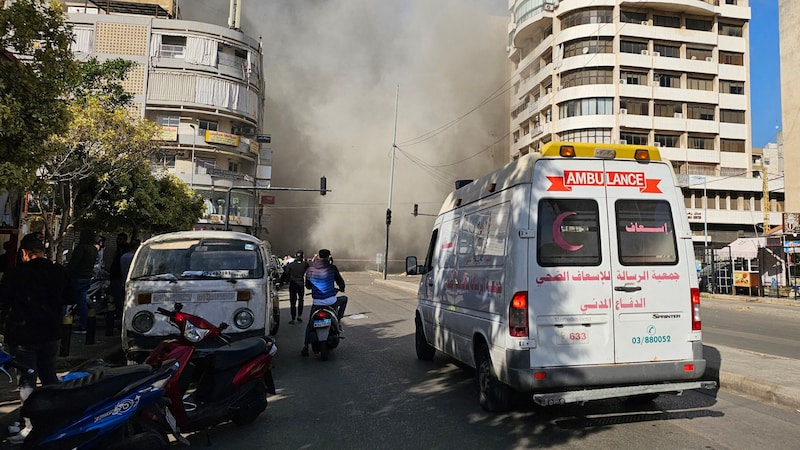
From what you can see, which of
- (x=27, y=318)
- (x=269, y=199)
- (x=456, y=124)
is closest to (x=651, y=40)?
(x=456, y=124)

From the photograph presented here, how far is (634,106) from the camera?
46.7 m

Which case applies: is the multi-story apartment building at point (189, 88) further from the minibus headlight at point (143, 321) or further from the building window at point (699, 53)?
the building window at point (699, 53)

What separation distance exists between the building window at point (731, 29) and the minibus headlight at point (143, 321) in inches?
2303

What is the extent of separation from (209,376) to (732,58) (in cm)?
5854

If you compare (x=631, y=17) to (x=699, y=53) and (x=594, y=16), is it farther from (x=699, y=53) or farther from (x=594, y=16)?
(x=699, y=53)

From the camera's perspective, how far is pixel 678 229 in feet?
15.5

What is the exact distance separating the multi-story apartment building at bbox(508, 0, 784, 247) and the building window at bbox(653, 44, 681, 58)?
0.30 feet

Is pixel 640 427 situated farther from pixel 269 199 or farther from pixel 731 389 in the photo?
pixel 269 199

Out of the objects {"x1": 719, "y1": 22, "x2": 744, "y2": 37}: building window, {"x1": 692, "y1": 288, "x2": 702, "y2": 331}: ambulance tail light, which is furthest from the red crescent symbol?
{"x1": 719, "y1": 22, "x2": 744, "y2": 37}: building window

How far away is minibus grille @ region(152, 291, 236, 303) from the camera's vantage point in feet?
19.9

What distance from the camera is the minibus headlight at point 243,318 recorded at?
245 inches

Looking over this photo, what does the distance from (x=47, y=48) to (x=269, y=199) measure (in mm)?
44344

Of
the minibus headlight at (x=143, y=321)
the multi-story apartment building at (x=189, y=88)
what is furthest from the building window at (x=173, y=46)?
the minibus headlight at (x=143, y=321)

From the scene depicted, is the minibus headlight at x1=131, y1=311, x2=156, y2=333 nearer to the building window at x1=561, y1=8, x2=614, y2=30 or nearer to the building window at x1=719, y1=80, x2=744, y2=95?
the building window at x1=561, y1=8, x2=614, y2=30
